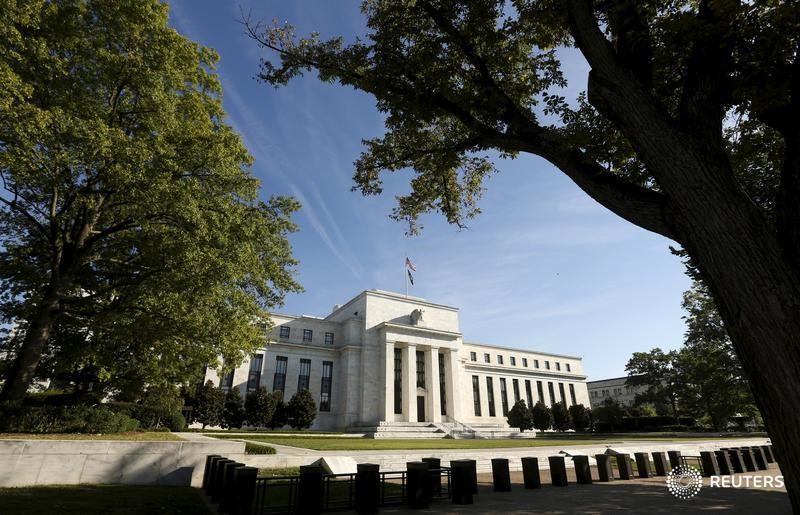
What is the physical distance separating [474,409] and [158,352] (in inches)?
2081

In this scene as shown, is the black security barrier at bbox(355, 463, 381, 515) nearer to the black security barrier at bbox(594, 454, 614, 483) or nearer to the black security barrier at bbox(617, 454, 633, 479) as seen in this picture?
the black security barrier at bbox(594, 454, 614, 483)

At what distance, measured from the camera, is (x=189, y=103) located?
15.2 meters

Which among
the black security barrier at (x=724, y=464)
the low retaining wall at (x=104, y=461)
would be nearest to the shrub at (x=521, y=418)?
the black security barrier at (x=724, y=464)

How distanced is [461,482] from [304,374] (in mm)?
43368

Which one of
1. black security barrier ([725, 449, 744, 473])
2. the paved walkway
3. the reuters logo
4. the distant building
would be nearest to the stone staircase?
the reuters logo

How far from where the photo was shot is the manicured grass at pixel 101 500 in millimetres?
7504

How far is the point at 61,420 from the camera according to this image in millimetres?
12172

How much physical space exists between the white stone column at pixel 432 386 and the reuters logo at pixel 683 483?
36.8 metres

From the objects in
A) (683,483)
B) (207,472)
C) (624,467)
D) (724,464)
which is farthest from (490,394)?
(207,472)

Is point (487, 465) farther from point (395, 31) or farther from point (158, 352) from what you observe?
point (395, 31)

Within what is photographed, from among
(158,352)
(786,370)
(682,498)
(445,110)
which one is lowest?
(682,498)

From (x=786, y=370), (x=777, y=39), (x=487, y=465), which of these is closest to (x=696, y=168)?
(x=786, y=370)

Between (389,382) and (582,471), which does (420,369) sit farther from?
(582,471)

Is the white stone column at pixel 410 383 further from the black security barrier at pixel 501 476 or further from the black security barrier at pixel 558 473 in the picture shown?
the black security barrier at pixel 501 476
